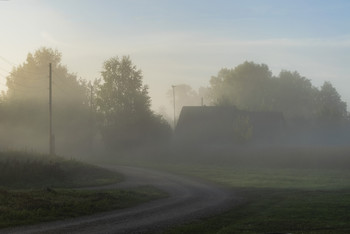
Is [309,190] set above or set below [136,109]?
below

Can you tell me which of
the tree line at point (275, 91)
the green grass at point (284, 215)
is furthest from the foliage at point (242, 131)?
the tree line at point (275, 91)

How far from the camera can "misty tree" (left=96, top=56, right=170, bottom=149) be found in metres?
73.6

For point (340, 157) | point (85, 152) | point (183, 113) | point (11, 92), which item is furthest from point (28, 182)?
point (11, 92)

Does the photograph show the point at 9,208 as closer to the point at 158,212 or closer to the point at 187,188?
the point at 158,212

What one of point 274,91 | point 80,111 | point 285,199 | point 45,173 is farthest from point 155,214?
point 274,91

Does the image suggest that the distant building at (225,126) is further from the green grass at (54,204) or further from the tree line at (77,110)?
the green grass at (54,204)

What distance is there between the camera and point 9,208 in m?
18.7

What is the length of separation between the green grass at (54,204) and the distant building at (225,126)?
145 ft

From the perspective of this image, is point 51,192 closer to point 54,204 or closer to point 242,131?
point 54,204

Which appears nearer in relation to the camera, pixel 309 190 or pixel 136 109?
pixel 309 190

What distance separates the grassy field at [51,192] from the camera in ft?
61.9

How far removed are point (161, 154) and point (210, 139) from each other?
33.2 feet

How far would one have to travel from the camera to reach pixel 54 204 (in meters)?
20.3

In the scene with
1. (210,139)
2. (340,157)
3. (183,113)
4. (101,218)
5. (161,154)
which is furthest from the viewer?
(183,113)
